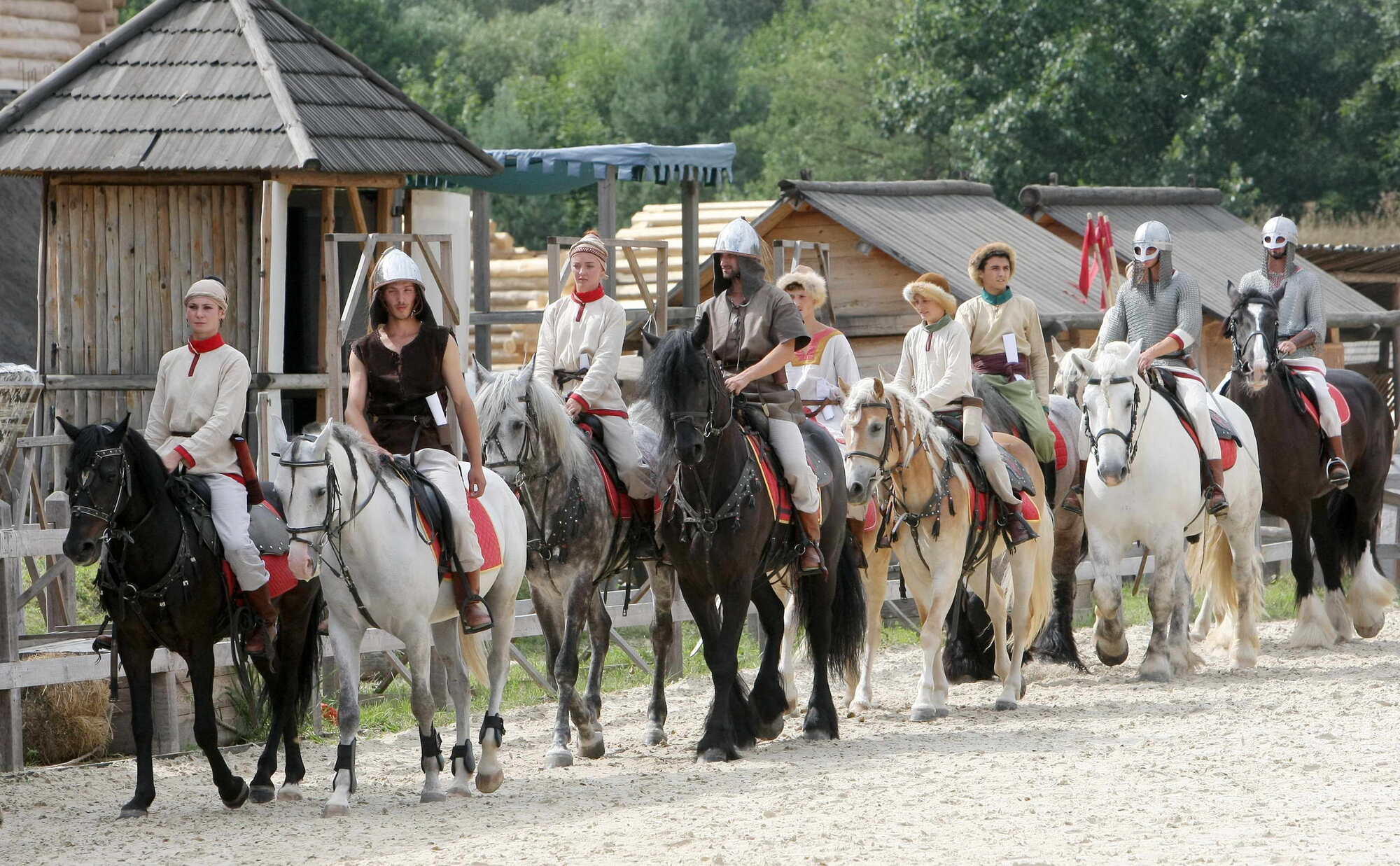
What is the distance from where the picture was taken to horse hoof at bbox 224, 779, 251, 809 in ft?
26.8

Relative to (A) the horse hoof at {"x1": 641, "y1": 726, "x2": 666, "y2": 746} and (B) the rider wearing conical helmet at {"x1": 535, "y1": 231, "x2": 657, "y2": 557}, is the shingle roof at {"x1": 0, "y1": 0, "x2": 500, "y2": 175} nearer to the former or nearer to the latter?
(B) the rider wearing conical helmet at {"x1": 535, "y1": 231, "x2": 657, "y2": 557}

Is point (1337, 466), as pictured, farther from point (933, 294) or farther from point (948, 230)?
point (948, 230)

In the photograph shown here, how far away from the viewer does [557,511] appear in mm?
9305

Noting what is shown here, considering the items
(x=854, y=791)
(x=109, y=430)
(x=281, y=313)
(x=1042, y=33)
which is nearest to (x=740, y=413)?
(x=854, y=791)

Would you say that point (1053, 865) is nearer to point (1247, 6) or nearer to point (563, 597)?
point (563, 597)

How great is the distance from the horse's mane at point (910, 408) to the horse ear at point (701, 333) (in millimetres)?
933

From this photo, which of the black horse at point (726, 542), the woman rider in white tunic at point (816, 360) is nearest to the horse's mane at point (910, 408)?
the black horse at point (726, 542)

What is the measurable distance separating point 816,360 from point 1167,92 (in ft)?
84.1

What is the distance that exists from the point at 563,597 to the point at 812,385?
9.51ft

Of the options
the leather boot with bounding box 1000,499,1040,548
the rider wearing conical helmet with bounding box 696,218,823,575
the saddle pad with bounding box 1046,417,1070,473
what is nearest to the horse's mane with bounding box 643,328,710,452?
the rider wearing conical helmet with bounding box 696,218,823,575

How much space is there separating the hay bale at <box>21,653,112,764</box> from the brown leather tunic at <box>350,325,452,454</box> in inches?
99.1

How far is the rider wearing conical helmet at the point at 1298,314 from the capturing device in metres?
13.1

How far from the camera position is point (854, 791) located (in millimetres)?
8039

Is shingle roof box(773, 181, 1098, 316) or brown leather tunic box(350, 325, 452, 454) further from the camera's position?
shingle roof box(773, 181, 1098, 316)
